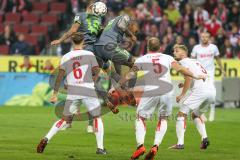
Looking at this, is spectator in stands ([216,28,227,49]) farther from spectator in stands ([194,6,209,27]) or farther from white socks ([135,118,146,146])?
white socks ([135,118,146,146])

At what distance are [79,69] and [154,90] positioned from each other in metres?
1.42

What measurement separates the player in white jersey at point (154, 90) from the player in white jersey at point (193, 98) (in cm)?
113

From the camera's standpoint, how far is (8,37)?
33.2 metres

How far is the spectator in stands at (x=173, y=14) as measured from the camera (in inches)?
1283

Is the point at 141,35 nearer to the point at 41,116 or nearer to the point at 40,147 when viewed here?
the point at 41,116

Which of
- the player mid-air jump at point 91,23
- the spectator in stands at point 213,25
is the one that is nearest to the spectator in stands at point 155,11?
the spectator in stands at point 213,25

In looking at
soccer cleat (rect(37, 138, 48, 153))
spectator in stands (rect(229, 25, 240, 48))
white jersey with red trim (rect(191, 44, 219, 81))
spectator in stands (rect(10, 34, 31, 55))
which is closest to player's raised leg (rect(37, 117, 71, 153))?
soccer cleat (rect(37, 138, 48, 153))

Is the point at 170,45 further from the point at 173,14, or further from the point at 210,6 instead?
the point at 210,6

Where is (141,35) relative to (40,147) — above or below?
above

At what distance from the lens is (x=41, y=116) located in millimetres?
23656

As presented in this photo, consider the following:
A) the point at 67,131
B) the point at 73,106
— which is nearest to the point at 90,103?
the point at 73,106

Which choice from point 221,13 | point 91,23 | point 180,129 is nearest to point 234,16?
point 221,13

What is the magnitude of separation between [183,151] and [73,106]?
91.0 inches

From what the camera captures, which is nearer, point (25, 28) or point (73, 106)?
point (73, 106)
